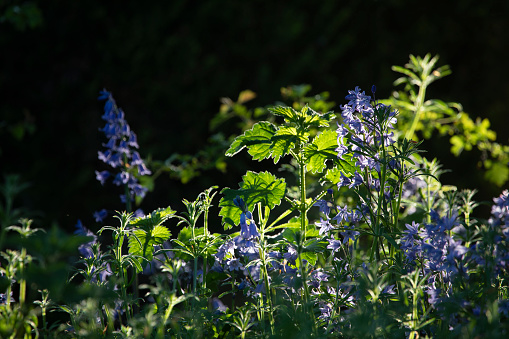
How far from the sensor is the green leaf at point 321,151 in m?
1.47

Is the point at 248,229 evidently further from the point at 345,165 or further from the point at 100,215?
the point at 100,215

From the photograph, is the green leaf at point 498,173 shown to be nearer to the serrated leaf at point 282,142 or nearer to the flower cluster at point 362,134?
the flower cluster at point 362,134

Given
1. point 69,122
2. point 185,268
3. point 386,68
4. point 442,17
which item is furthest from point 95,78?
point 442,17

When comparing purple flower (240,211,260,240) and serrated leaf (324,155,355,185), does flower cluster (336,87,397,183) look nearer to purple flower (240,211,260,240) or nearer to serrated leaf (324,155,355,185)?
serrated leaf (324,155,355,185)

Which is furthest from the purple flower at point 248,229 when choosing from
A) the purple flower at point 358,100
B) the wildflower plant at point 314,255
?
the purple flower at point 358,100

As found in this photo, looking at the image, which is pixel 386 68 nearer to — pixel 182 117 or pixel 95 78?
pixel 182 117

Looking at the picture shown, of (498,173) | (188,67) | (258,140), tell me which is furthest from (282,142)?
(188,67)

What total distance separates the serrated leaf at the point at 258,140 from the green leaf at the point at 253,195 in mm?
82

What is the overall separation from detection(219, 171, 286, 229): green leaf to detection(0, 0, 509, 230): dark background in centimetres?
292

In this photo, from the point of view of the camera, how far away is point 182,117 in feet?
17.0

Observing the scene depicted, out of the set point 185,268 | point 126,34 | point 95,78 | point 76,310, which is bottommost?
point 76,310

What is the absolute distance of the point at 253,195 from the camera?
1465 mm

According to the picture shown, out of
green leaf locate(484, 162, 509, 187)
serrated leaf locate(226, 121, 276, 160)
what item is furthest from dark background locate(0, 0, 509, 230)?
serrated leaf locate(226, 121, 276, 160)

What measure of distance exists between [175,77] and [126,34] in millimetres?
630
